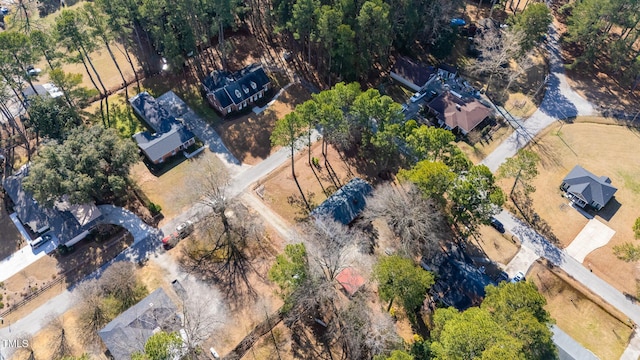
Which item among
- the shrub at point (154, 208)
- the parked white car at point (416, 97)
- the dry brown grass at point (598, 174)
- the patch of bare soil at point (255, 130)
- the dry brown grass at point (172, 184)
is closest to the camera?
the dry brown grass at point (598, 174)

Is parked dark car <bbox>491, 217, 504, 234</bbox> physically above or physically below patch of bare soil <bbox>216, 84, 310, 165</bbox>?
below

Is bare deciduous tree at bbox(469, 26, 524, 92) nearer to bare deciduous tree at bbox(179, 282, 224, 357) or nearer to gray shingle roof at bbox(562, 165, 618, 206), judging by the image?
gray shingle roof at bbox(562, 165, 618, 206)

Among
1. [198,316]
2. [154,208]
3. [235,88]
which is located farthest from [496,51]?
[198,316]

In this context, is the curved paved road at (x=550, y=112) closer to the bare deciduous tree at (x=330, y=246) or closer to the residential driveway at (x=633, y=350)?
the residential driveway at (x=633, y=350)

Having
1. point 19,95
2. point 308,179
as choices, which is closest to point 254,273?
point 308,179

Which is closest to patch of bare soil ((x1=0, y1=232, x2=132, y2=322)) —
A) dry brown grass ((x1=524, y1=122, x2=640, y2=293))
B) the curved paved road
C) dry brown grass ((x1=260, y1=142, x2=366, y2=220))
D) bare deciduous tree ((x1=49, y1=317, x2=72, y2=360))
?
bare deciduous tree ((x1=49, y1=317, x2=72, y2=360))

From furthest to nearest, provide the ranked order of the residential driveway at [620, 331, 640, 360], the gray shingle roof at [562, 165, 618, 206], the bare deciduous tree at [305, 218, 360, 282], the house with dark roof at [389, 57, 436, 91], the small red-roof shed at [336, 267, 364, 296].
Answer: the house with dark roof at [389, 57, 436, 91]
the gray shingle roof at [562, 165, 618, 206]
the small red-roof shed at [336, 267, 364, 296]
the residential driveway at [620, 331, 640, 360]
the bare deciduous tree at [305, 218, 360, 282]

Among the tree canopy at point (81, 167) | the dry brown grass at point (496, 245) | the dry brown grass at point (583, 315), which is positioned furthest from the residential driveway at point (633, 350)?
the tree canopy at point (81, 167)
